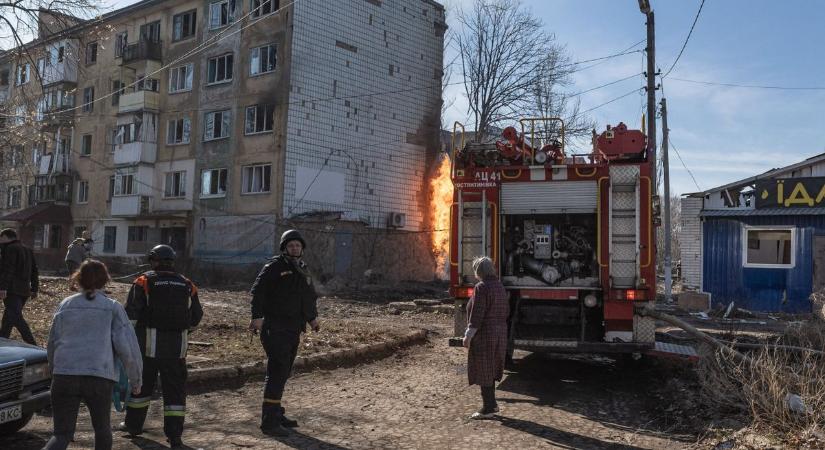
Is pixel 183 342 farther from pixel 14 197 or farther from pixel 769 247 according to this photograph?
pixel 14 197

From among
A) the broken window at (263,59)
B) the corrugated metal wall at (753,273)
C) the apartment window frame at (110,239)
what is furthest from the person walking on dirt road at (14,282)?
the apartment window frame at (110,239)

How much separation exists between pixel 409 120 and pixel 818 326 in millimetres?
25425

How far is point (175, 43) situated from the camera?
109 ft

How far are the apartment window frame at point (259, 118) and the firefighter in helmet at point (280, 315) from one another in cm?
2267

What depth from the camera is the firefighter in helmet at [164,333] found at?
5.43m

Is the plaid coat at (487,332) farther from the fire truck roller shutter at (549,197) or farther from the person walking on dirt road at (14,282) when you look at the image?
the person walking on dirt road at (14,282)

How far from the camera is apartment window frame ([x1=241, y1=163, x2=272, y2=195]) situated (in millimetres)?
28031

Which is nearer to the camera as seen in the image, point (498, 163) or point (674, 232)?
point (498, 163)

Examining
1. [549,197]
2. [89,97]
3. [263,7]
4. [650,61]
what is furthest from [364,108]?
[549,197]

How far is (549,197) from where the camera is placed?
348 inches

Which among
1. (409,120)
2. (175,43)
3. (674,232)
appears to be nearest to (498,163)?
(409,120)

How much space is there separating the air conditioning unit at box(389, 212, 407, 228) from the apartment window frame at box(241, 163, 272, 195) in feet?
19.5

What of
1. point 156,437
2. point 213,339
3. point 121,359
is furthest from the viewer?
point 213,339

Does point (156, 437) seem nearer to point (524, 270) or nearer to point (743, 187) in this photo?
point (524, 270)
